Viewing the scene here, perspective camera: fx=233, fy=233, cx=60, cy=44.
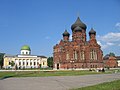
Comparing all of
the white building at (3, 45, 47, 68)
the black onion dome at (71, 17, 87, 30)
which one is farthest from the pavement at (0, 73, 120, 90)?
the white building at (3, 45, 47, 68)

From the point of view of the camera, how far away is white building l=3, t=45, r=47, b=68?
127312 millimetres

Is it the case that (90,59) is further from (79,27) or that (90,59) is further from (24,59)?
(24,59)

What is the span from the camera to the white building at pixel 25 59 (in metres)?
127

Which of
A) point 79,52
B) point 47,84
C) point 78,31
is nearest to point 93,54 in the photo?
point 79,52

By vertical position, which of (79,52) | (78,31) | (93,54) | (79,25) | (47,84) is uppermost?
(79,25)

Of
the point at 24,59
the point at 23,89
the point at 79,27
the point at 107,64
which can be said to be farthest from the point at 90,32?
the point at 23,89

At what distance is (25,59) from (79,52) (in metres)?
56.9

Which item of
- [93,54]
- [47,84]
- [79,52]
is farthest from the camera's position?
[93,54]

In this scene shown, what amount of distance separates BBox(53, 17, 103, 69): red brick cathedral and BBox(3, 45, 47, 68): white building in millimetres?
46642

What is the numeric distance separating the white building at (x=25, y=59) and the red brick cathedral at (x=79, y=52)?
46.6 metres

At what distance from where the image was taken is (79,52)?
3093 inches

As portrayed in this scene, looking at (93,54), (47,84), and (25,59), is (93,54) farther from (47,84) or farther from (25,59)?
(47,84)

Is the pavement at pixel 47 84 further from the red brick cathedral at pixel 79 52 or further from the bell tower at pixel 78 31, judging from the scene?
the bell tower at pixel 78 31

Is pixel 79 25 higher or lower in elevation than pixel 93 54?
higher
